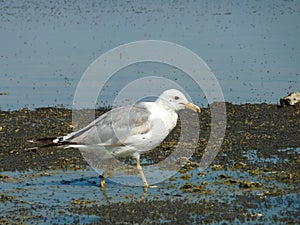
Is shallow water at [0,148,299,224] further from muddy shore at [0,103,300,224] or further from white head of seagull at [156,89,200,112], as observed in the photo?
white head of seagull at [156,89,200,112]

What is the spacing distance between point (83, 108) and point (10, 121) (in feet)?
5.42

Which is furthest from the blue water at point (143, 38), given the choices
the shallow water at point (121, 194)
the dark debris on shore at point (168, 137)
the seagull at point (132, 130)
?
the seagull at point (132, 130)

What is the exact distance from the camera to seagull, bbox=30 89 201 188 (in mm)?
10500

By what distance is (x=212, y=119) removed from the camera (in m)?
14.5

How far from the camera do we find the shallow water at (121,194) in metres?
9.18

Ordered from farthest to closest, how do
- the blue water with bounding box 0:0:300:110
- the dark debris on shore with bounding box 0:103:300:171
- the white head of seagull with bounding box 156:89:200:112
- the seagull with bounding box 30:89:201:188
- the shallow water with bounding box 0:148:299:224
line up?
1. the blue water with bounding box 0:0:300:110
2. the dark debris on shore with bounding box 0:103:300:171
3. the white head of seagull with bounding box 156:89:200:112
4. the seagull with bounding box 30:89:201:188
5. the shallow water with bounding box 0:148:299:224

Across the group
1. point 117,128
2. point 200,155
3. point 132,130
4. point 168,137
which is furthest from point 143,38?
point 132,130

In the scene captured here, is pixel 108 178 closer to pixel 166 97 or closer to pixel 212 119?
pixel 166 97

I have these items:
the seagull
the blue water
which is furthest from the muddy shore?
the blue water

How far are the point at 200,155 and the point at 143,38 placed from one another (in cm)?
1168

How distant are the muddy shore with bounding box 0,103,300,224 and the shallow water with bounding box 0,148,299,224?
1.6 inches

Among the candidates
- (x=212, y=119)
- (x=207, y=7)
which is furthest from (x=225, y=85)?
(x=207, y=7)

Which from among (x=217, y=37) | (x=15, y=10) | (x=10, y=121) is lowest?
(x=10, y=121)

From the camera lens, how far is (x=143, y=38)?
23.4 metres
